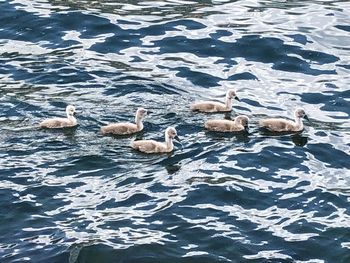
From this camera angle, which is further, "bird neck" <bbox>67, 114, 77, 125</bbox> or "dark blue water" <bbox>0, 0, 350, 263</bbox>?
"bird neck" <bbox>67, 114, 77, 125</bbox>

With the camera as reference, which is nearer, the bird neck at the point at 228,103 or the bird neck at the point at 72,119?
the bird neck at the point at 72,119

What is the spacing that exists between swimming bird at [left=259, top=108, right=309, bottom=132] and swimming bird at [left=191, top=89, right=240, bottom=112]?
4.21ft

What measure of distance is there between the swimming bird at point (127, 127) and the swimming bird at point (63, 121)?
0.75 m

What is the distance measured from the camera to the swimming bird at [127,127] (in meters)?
19.7

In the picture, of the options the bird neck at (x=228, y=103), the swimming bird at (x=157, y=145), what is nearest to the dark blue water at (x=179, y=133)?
the swimming bird at (x=157, y=145)

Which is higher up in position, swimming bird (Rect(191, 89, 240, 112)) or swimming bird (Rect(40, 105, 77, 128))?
swimming bird (Rect(40, 105, 77, 128))

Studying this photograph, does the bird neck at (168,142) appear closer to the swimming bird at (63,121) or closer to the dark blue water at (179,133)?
A: the dark blue water at (179,133)

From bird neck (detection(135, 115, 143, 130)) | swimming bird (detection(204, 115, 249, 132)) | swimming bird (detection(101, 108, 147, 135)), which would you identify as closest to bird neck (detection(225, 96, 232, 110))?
swimming bird (detection(204, 115, 249, 132))

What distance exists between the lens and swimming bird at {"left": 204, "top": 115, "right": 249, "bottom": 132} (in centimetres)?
2008

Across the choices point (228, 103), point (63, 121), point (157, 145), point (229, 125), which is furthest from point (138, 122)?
point (228, 103)

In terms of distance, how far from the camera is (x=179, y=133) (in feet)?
65.2

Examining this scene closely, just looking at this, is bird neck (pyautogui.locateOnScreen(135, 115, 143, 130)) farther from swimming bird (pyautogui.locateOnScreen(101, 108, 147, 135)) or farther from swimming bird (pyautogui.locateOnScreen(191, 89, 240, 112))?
swimming bird (pyautogui.locateOnScreen(191, 89, 240, 112))

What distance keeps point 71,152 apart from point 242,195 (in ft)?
12.2

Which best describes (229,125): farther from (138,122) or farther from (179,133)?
(138,122)
